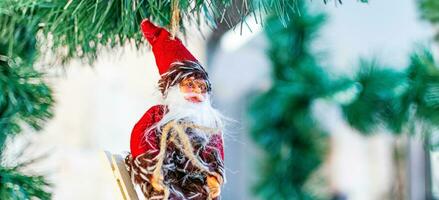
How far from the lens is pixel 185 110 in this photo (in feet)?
1.03

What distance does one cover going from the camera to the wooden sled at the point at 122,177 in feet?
1.05

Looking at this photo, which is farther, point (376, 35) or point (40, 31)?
point (376, 35)

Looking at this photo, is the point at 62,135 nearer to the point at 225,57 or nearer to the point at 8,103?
the point at 225,57

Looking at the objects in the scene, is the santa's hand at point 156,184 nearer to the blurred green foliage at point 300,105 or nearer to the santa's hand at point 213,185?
the santa's hand at point 213,185

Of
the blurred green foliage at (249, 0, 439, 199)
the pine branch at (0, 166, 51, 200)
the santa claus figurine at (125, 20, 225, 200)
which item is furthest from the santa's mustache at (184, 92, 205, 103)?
the blurred green foliage at (249, 0, 439, 199)

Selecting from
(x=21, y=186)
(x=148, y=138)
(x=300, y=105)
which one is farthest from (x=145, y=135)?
(x=300, y=105)

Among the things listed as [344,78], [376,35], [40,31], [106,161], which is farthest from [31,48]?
[376,35]

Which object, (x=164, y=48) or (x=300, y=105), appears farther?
(x=300, y=105)

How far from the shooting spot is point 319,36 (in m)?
0.83

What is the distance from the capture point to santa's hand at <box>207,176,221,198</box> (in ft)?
1.04

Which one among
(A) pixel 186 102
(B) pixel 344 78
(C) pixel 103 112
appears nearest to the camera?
(A) pixel 186 102

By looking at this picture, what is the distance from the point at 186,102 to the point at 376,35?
90 centimetres

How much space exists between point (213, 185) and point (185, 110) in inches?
1.9

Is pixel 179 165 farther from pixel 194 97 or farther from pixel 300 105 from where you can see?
pixel 300 105
